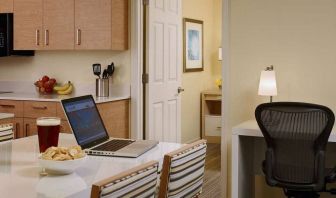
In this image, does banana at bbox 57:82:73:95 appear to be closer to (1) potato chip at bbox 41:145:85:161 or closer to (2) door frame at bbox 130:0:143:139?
(2) door frame at bbox 130:0:143:139

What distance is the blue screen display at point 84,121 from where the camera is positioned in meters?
2.20

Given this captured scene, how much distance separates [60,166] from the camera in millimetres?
1726

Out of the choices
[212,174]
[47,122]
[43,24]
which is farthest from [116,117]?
[47,122]

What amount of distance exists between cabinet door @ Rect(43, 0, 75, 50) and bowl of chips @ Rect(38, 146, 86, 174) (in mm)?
3095

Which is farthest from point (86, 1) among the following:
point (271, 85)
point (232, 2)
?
point (271, 85)

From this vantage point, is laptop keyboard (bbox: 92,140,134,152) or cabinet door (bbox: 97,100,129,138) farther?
cabinet door (bbox: 97,100,129,138)

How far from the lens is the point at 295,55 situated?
3797 millimetres

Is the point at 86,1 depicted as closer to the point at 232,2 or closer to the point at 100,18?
the point at 100,18

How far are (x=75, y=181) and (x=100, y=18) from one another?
10.3 feet

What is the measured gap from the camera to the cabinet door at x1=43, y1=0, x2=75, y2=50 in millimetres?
4738

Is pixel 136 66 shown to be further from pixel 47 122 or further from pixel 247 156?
pixel 47 122

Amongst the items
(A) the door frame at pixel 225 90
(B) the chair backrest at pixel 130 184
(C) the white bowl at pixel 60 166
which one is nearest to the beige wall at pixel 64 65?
(A) the door frame at pixel 225 90

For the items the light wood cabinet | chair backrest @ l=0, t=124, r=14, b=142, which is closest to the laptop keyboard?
chair backrest @ l=0, t=124, r=14, b=142

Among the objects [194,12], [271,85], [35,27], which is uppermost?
[194,12]
